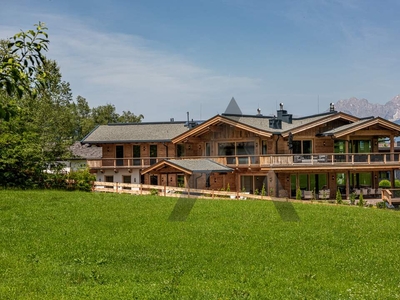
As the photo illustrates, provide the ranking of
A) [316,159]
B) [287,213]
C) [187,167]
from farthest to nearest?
[316,159]
[187,167]
[287,213]

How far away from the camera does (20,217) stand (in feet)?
63.6

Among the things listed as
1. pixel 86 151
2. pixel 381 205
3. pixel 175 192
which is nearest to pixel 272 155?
pixel 175 192

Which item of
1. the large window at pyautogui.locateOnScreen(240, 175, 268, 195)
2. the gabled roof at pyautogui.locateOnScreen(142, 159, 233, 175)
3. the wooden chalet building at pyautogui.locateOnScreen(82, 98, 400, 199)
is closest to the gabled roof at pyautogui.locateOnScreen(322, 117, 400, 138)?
the wooden chalet building at pyautogui.locateOnScreen(82, 98, 400, 199)

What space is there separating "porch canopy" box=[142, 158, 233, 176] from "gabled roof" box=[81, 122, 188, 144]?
7.99 m

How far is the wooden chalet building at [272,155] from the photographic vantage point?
113 feet

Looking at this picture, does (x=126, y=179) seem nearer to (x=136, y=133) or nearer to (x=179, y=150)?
(x=136, y=133)

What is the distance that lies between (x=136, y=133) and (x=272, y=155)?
49.8 feet

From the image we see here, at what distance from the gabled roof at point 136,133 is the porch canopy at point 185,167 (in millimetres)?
7989

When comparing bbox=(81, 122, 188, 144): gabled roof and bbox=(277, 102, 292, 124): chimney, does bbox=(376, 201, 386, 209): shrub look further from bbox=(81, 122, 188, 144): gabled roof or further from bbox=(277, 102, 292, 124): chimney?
bbox=(81, 122, 188, 144): gabled roof

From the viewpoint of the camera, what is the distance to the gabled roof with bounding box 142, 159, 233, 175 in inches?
1228

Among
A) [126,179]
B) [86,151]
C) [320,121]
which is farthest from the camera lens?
[86,151]

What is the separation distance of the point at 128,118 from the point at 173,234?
69.4m

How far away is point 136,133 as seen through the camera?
44.6 m

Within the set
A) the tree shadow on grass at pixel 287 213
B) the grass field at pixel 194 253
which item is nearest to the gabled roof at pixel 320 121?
the tree shadow on grass at pixel 287 213
